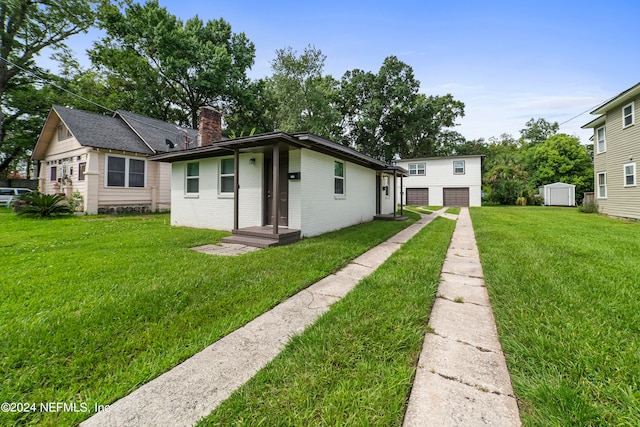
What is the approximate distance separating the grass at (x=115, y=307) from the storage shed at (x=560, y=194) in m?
27.0

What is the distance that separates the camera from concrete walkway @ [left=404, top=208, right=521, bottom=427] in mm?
1408

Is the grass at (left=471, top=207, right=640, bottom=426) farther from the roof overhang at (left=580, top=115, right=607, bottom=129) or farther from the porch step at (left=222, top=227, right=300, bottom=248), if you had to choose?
the roof overhang at (left=580, top=115, right=607, bottom=129)

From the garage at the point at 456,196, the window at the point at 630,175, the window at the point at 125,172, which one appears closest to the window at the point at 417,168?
the garage at the point at 456,196

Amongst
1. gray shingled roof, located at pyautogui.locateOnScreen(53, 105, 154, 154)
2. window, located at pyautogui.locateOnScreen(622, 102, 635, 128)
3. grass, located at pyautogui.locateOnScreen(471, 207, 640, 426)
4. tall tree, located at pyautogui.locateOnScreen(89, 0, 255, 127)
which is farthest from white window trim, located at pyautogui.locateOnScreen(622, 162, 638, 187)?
tall tree, located at pyautogui.locateOnScreen(89, 0, 255, 127)

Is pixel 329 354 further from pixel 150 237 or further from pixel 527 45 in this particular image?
pixel 527 45

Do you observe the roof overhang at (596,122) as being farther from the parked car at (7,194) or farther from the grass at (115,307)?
the parked car at (7,194)

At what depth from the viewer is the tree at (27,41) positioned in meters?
15.9

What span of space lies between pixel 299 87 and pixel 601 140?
62.1 ft

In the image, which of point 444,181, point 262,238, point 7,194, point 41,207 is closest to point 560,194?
point 444,181

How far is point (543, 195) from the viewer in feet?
78.7

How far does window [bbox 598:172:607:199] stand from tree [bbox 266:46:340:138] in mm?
17439

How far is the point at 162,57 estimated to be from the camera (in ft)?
67.9

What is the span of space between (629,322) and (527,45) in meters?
12.4

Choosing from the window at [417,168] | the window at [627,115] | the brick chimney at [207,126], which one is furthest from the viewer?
the window at [417,168]
